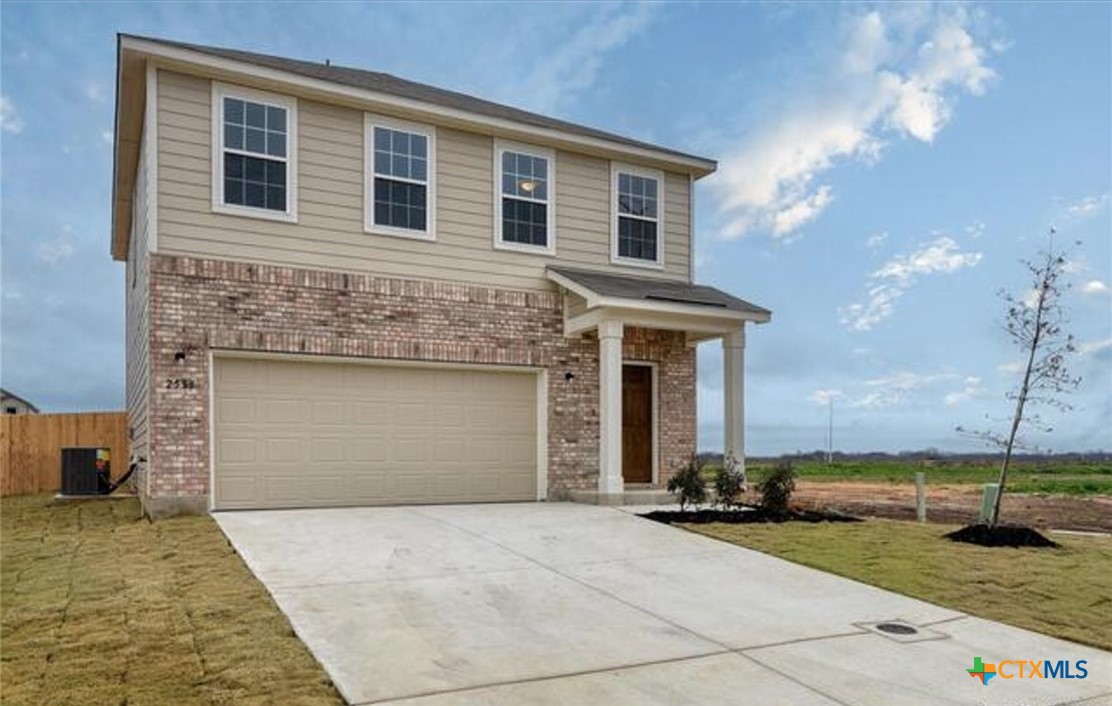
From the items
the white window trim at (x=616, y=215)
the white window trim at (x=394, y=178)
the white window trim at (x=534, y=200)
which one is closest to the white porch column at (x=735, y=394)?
the white window trim at (x=616, y=215)

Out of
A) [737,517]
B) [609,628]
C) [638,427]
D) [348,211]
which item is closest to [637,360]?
[638,427]

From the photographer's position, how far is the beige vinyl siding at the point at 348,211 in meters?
10.5

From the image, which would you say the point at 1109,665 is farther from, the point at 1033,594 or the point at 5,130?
the point at 5,130

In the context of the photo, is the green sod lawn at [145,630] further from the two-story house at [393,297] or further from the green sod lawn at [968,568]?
the green sod lawn at [968,568]

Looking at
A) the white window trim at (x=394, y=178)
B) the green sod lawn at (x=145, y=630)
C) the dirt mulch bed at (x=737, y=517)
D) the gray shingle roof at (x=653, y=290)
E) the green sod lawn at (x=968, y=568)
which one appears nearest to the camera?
the green sod lawn at (x=145, y=630)

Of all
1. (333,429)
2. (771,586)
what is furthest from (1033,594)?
(333,429)

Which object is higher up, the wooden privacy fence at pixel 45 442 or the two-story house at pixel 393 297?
the two-story house at pixel 393 297

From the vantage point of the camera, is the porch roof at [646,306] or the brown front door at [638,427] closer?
the porch roof at [646,306]

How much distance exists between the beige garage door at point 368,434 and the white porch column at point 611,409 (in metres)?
1.33

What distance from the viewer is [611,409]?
1213cm

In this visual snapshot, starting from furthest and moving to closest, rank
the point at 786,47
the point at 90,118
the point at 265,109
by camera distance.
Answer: the point at 90,118 → the point at 786,47 → the point at 265,109

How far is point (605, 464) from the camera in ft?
39.8

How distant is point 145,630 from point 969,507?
1681 centimetres

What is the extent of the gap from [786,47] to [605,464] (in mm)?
7663
